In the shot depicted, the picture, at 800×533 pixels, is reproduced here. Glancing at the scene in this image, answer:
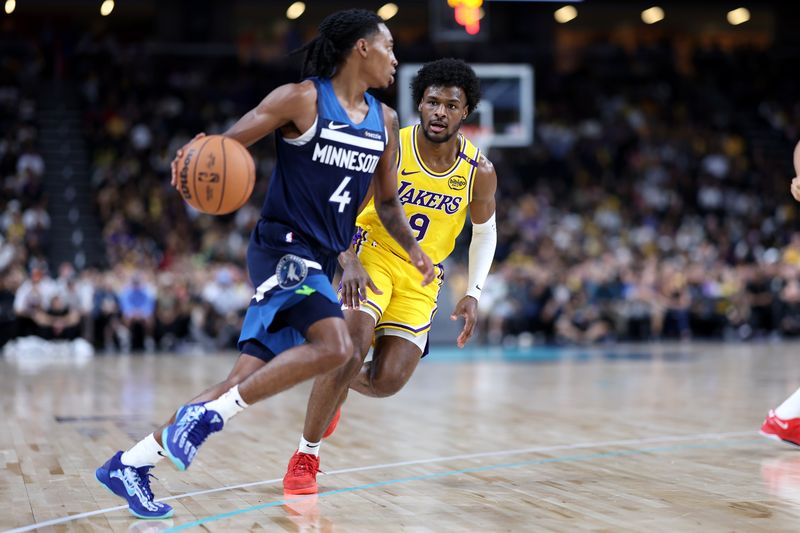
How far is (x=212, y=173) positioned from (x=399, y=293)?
5.82ft

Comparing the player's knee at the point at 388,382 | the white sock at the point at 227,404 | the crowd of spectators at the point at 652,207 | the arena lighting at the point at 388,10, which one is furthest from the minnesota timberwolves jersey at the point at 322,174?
the arena lighting at the point at 388,10

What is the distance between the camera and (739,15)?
28.5 metres

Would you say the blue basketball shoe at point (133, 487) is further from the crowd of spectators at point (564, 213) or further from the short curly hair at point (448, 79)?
the crowd of spectators at point (564, 213)

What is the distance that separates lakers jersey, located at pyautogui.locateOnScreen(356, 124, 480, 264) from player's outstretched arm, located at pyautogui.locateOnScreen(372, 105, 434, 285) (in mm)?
678

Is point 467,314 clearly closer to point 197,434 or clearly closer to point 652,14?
point 197,434

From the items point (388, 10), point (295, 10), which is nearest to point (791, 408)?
point (388, 10)

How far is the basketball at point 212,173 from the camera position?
4.22 metres

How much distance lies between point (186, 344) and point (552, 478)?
13079mm

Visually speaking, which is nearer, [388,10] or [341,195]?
[341,195]

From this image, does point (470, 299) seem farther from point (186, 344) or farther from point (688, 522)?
point (186, 344)

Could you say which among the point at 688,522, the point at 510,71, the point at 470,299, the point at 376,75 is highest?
the point at 510,71

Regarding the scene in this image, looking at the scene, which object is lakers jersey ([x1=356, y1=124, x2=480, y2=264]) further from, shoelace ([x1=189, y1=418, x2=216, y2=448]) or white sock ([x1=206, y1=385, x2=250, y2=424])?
shoelace ([x1=189, y1=418, x2=216, y2=448])

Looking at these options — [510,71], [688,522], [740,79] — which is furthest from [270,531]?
[740,79]

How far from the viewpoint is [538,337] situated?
64.4 ft
